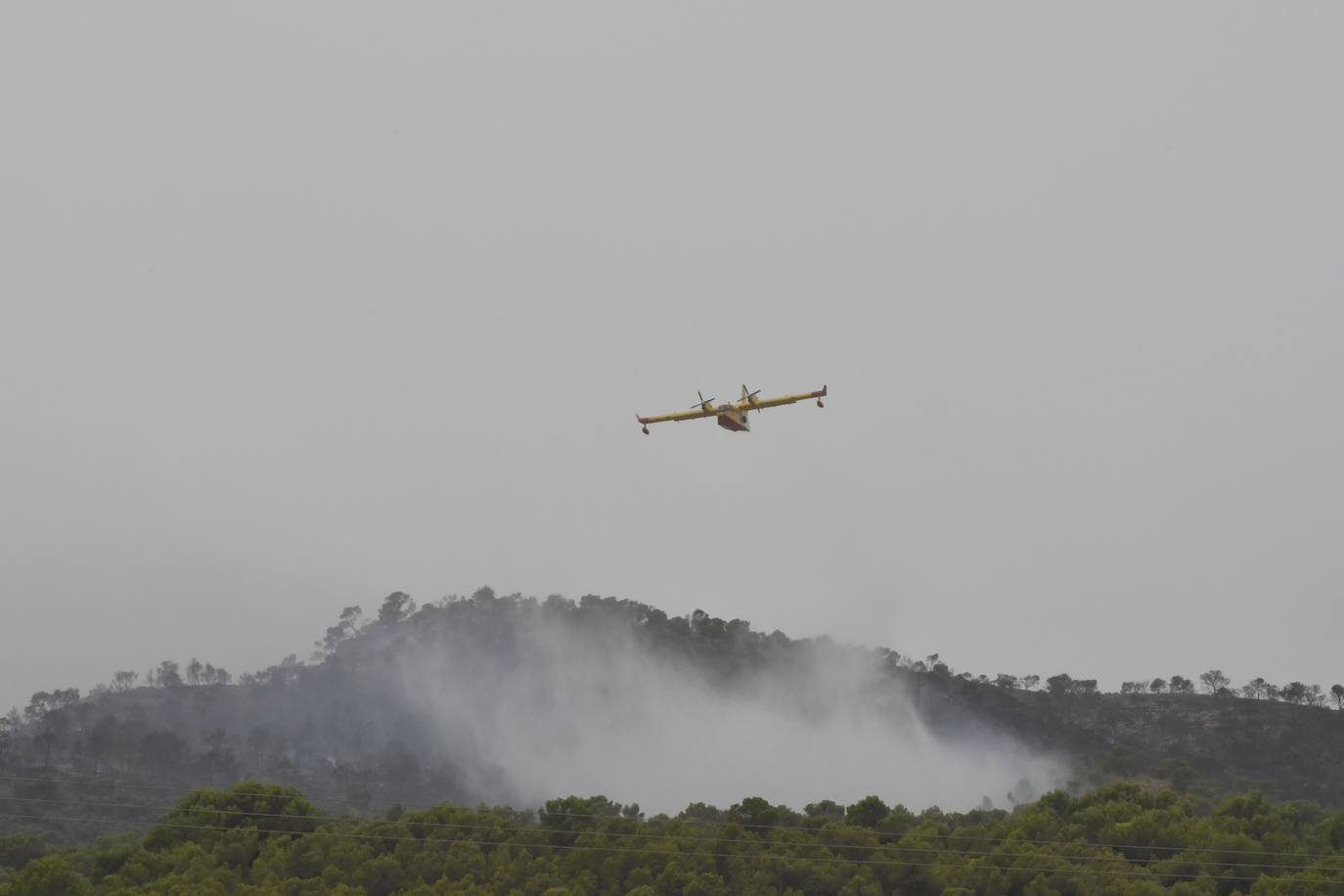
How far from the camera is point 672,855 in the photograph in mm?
90562

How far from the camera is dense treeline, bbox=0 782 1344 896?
8706 centimetres

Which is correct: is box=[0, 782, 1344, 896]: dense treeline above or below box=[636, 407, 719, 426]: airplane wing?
below

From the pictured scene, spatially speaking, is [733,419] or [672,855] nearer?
[733,419]

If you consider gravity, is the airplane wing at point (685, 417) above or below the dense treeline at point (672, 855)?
above

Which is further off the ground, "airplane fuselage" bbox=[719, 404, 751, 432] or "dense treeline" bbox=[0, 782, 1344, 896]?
"airplane fuselage" bbox=[719, 404, 751, 432]

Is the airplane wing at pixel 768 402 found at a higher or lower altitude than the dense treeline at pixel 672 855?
higher

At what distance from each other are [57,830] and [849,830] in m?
135

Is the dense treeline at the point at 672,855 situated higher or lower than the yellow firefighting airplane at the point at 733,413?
lower

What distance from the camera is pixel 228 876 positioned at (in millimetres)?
88562

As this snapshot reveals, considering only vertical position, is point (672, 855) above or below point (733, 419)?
below

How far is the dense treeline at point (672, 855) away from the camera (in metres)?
87.1

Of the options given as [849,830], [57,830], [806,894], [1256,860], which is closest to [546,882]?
[806,894]

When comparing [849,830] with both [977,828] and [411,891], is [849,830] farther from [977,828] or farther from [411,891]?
[411,891]

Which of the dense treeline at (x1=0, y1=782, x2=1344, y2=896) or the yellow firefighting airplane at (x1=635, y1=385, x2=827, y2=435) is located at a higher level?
the yellow firefighting airplane at (x1=635, y1=385, x2=827, y2=435)
